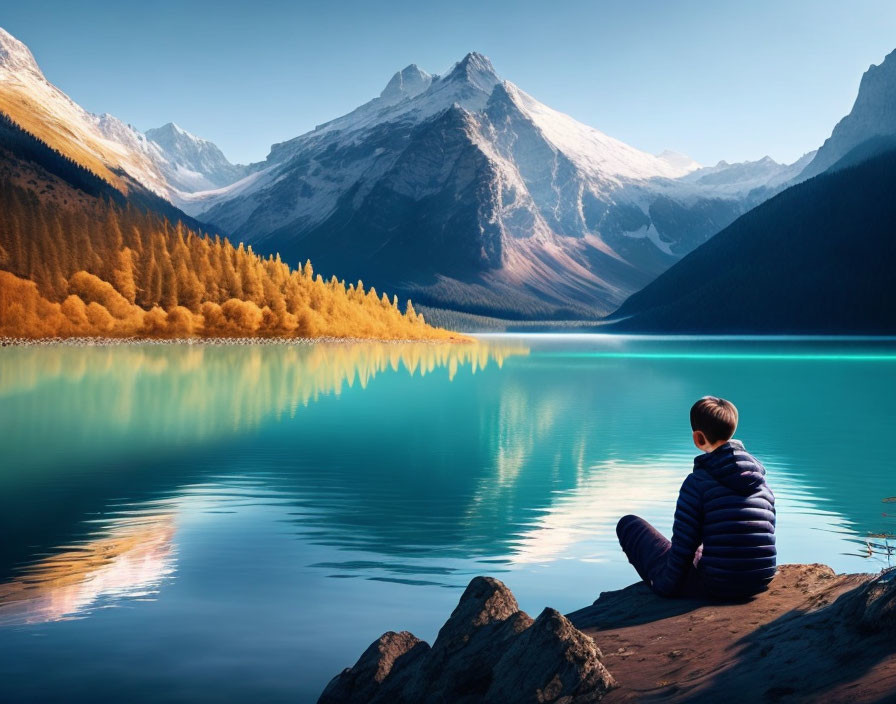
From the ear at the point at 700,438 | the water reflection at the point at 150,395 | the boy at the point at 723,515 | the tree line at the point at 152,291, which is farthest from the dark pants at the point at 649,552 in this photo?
the tree line at the point at 152,291

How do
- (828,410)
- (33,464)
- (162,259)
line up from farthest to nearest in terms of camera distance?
(162,259) < (828,410) < (33,464)

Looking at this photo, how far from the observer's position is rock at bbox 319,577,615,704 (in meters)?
7.55

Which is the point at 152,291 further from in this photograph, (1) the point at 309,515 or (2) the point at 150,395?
(1) the point at 309,515

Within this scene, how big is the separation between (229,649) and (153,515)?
979 cm

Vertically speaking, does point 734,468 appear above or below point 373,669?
above

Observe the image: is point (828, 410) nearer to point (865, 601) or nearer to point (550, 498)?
point (550, 498)

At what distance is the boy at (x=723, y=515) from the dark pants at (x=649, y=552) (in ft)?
0.38

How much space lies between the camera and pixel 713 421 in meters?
9.19

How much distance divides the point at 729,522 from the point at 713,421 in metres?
1.10

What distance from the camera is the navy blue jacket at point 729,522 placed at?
9.11 m

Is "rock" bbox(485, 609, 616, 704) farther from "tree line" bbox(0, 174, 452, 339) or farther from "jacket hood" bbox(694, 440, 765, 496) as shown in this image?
"tree line" bbox(0, 174, 452, 339)

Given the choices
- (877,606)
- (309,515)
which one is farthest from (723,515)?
(309,515)

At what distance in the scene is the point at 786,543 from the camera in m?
18.2

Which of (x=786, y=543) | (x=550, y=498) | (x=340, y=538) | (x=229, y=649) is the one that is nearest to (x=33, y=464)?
(x=340, y=538)
